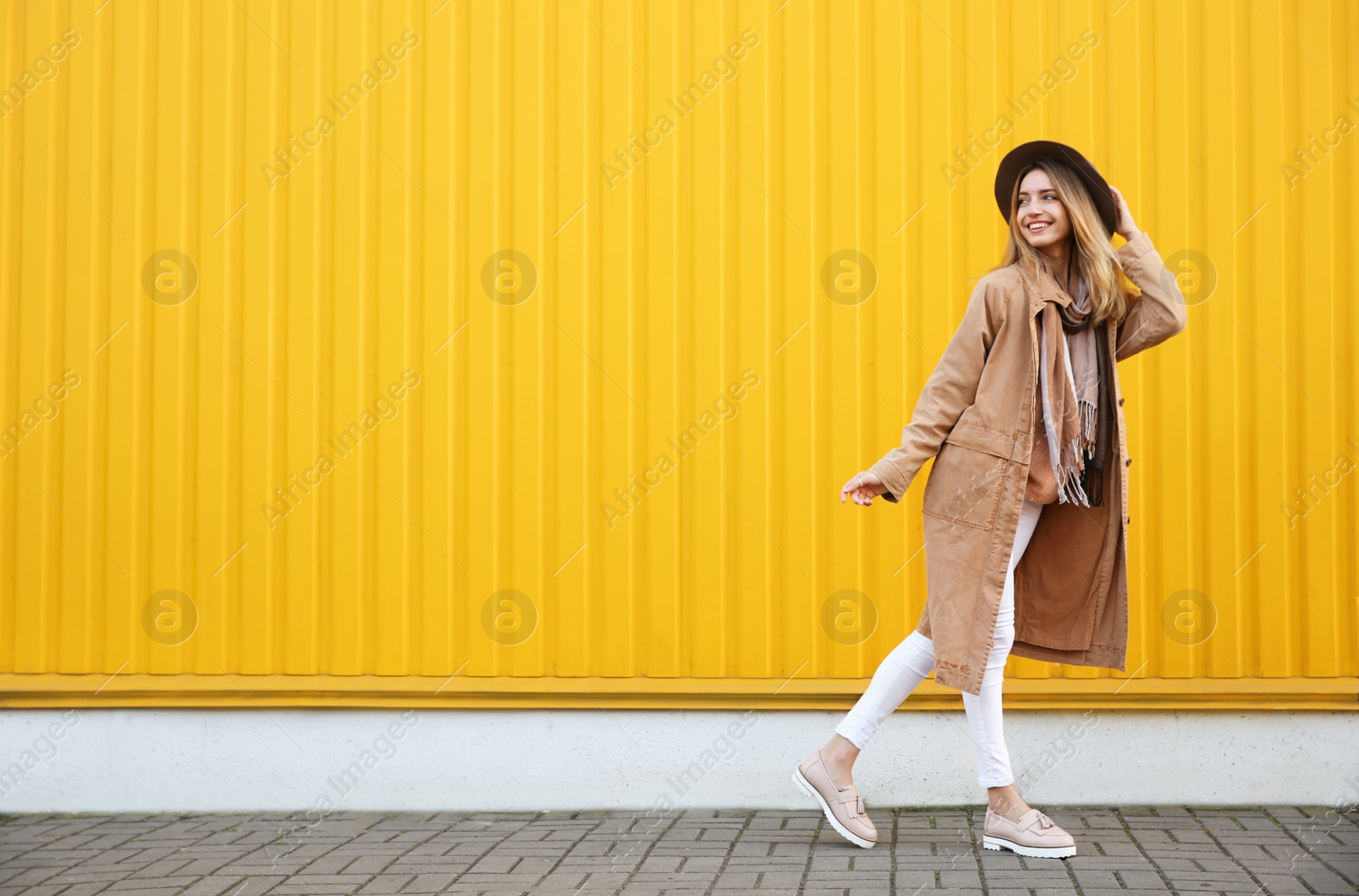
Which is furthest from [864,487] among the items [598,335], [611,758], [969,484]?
[611,758]

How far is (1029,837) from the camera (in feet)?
10.4

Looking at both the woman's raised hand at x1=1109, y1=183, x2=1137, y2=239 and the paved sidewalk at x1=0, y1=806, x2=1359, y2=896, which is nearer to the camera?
the paved sidewalk at x1=0, y1=806, x2=1359, y2=896

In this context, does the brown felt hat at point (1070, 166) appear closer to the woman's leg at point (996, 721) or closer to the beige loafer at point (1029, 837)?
the woman's leg at point (996, 721)

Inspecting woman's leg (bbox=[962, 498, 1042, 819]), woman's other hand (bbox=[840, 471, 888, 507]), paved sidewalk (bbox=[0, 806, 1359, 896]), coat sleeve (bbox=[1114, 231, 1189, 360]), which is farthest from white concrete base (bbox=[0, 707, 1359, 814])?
coat sleeve (bbox=[1114, 231, 1189, 360])

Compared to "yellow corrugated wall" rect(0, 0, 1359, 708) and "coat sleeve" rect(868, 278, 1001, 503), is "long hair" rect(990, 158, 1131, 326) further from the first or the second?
"yellow corrugated wall" rect(0, 0, 1359, 708)

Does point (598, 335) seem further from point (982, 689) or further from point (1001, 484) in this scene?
point (982, 689)

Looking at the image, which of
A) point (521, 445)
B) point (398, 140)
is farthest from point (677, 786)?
point (398, 140)

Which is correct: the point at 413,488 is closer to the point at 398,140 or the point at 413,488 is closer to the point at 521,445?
the point at 521,445

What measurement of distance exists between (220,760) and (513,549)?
130 centimetres

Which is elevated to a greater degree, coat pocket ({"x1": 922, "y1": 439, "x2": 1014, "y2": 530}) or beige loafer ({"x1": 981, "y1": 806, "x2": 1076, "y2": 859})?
coat pocket ({"x1": 922, "y1": 439, "x2": 1014, "y2": 530})

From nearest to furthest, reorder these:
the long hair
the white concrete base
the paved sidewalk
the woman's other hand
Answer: the paved sidewalk < the woman's other hand < the long hair < the white concrete base

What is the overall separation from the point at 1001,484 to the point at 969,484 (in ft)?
0.28

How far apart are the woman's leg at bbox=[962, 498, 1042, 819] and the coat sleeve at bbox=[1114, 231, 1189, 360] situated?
62 centimetres

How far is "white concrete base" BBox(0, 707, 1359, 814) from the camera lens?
3.88m
